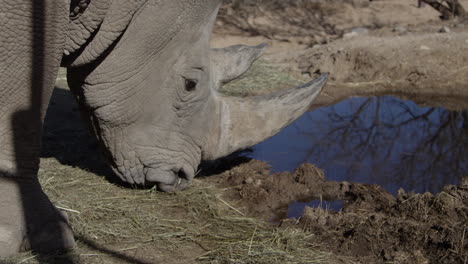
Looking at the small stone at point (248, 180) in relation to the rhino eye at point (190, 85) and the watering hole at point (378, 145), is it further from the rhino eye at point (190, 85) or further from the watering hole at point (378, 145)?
the rhino eye at point (190, 85)

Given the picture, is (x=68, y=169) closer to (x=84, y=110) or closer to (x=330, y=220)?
(x=84, y=110)

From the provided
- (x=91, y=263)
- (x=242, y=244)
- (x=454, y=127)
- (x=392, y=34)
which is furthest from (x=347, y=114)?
(x=91, y=263)

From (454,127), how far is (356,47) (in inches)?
89.6

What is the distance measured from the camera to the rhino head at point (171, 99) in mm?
3967

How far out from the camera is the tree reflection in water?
5.75m

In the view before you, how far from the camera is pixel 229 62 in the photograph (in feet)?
15.0

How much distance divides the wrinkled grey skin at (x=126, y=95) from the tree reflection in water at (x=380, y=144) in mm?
1375

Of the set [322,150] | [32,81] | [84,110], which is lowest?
[322,150]

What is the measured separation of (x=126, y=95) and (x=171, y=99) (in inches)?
11.6

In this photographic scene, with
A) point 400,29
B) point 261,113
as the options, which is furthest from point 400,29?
point 261,113

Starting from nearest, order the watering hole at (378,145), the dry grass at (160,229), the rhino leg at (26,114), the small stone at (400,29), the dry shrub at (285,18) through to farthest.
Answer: the rhino leg at (26,114)
the dry grass at (160,229)
the watering hole at (378,145)
the small stone at (400,29)
the dry shrub at (285,18)

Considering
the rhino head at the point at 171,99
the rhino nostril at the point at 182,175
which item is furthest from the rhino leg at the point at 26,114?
the rhino nostril at the point at 182,175

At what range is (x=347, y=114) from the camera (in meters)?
7.49

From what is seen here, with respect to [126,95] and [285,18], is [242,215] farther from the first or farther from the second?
[285,18]
